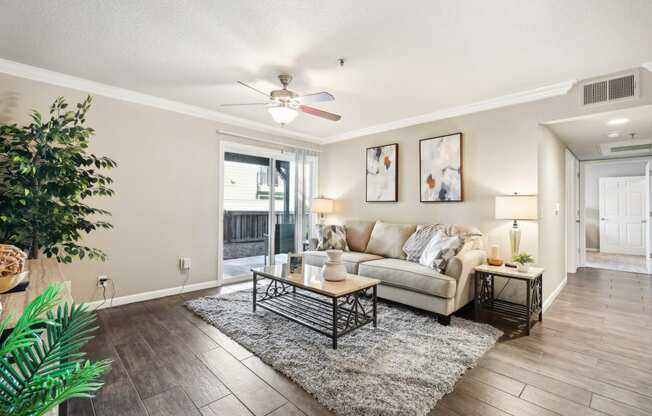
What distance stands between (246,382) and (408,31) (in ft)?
8.99

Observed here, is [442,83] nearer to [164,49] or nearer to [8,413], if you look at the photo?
[164,49]

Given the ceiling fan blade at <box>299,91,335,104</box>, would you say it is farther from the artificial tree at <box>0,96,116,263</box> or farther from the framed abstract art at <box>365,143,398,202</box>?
the framed abstract art at <box>365,143,398,202</box>

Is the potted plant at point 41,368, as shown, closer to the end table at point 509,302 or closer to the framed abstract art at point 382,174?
the end table at point 509,302

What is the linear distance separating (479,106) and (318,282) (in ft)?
9.50

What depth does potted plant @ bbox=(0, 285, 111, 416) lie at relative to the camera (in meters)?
0.51

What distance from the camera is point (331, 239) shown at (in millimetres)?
4637

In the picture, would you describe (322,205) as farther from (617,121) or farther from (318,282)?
(617,121)

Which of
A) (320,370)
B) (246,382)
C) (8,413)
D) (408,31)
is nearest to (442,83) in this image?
(408,31)

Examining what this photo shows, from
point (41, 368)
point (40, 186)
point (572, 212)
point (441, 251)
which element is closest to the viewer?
point (41, 368)

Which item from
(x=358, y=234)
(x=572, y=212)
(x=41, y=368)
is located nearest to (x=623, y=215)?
(x=572, y=212)

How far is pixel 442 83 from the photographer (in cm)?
318

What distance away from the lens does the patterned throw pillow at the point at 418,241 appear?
12.4ft

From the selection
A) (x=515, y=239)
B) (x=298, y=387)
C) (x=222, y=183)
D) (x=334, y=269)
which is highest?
(x=222, y=183)

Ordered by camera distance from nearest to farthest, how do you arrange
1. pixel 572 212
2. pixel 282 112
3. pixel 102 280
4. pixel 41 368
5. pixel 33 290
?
pixel 41 368 → pixel 33 290 → pixel 282 112 → pixel 102 280 → pixel 572 212
